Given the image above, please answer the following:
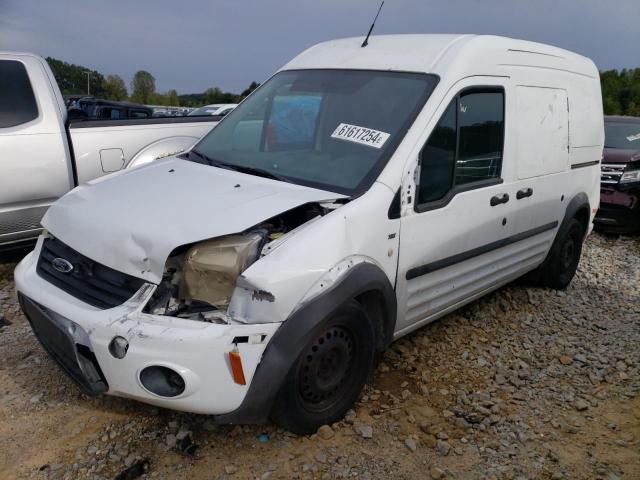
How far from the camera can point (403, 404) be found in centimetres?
322

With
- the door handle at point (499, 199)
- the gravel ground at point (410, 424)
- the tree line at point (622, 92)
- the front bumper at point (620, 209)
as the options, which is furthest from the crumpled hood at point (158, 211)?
the tree line at point (622, 92)

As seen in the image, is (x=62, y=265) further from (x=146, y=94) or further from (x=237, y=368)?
(x=146, y=94)

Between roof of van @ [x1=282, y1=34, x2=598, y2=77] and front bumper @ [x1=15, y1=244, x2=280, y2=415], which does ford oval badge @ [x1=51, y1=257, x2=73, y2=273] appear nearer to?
front bumper @ [x1=15, y1=244, x2=280, y2=415]

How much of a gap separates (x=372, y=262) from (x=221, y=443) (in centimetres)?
117

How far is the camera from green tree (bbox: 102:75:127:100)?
2900 cm

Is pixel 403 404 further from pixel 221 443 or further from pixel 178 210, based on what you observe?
pixel 178 210

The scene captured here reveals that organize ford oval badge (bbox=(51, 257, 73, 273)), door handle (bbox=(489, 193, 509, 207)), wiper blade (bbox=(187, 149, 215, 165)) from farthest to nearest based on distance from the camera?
door handle (bbox=(489, 193, 509, 207)), wiper blade (bbox=(187, 149, 215, 165)), ford oval badge (bbox=(51, 257, 73, 273))

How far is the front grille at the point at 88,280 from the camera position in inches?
99.2

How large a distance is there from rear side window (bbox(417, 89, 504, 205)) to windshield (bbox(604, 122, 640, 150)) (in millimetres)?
5455

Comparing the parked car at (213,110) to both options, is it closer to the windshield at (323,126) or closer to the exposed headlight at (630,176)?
the windshield at (323,126)

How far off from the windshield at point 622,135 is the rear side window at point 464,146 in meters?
5.46

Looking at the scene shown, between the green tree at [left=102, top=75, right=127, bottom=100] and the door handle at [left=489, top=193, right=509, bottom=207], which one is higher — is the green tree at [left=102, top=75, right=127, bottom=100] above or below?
above

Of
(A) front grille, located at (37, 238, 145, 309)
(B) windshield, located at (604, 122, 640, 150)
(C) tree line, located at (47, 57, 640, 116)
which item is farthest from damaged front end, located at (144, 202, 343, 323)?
(C) tree line, located at (47, 57, 640, 116)

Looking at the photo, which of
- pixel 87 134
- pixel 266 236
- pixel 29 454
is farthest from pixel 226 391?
pixel 87 134
